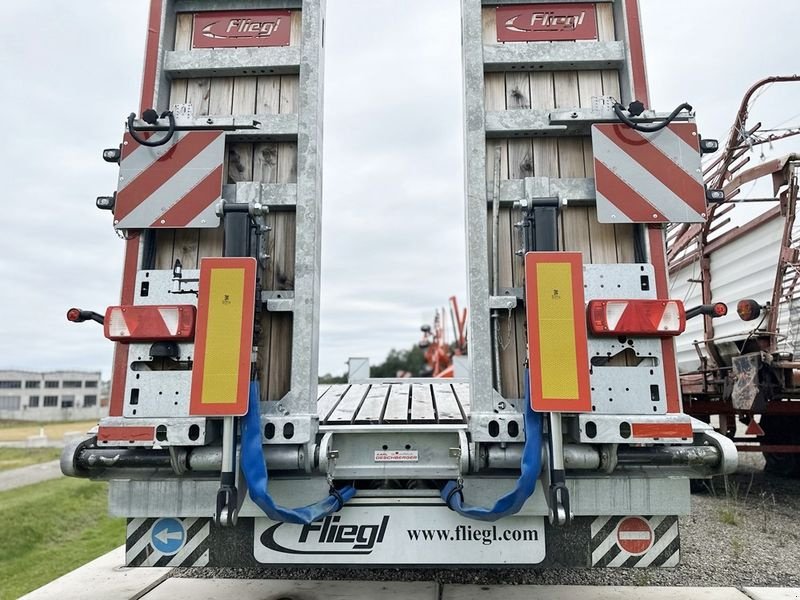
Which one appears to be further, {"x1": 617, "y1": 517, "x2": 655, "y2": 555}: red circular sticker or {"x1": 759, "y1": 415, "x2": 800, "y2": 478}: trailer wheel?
{"x1": 759, "y1": 415, "x2": 800, "y2": 478}: trailer wheel

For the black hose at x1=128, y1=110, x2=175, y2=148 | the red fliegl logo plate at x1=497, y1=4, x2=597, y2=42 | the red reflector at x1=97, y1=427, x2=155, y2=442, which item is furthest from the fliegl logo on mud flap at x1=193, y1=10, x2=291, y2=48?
the red reflector at x1=97, y1=427, x2=155, y2=442

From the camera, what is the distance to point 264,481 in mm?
2105

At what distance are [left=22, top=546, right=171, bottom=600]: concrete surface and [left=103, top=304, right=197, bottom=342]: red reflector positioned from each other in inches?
78.4

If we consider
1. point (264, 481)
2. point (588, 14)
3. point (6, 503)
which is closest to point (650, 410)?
point (264, 481)

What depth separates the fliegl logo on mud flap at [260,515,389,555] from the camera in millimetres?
2342

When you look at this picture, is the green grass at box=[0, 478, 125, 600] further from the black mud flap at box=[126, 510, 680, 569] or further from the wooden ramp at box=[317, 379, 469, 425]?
the wooden ramp at box=[317, 379, 469, 425]

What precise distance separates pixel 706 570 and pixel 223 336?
3.72 metres

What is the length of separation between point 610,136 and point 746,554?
354cm

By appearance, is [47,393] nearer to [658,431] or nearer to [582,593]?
[582,593]

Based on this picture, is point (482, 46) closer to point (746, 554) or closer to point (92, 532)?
point (746, 554)

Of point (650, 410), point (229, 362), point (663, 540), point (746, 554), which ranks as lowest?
point (746, 554)

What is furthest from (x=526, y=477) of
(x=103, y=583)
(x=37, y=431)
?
(x=37, y=431)

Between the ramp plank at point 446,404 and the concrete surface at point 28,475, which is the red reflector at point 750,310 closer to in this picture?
the ramp plank at point 446,404

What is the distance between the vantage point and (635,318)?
2215mm
